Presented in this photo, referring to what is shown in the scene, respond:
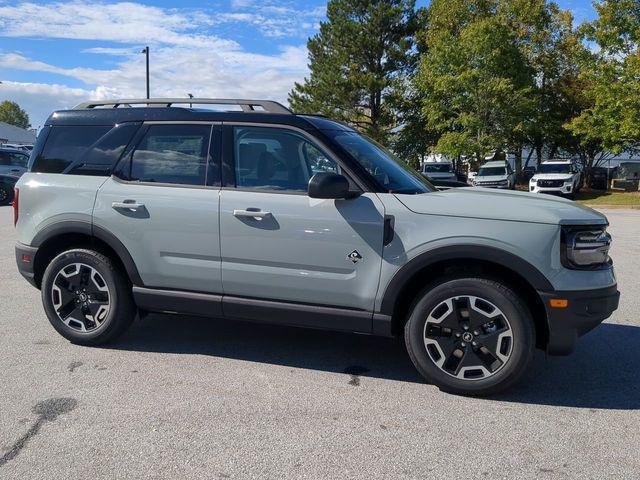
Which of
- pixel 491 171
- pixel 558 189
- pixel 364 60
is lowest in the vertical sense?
pixel 558 189

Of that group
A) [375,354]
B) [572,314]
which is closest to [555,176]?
[375,354]

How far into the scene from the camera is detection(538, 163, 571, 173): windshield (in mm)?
28053

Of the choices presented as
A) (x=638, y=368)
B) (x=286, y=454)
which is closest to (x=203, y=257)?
(x=286, y=454)

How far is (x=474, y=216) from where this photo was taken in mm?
3650

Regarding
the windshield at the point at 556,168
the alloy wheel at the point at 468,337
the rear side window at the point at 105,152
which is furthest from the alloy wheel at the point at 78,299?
the windshield at the point at 556,168

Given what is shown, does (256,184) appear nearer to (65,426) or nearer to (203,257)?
(203,257)

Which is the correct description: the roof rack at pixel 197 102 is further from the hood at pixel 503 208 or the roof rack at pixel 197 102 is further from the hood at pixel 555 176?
the hood at pixel 555 176

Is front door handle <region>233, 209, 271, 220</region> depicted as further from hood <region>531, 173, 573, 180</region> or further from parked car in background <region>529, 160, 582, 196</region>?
hood <region>531, 173, 573, 180</region>

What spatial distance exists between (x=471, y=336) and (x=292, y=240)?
52.7 inches

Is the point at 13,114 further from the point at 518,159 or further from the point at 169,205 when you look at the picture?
the point at 169,205

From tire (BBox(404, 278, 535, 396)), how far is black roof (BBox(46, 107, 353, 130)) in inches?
60.5

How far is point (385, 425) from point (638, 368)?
2228mm

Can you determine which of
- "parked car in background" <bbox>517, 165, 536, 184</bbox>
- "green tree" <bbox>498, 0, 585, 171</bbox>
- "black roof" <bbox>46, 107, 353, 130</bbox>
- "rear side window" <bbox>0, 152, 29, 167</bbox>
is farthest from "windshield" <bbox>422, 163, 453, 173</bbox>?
"black roof" <bbox>46, 107, 353, 130</bbox>

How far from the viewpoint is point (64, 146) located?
4684 mm
